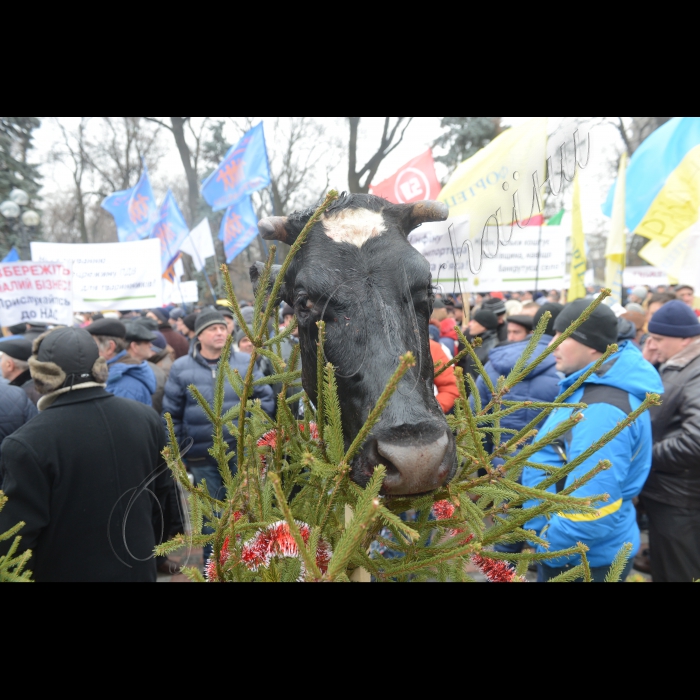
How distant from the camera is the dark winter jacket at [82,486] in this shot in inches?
125

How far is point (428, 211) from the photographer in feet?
7.98

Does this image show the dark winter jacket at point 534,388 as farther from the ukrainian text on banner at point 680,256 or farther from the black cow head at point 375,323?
the black cow head at point 375,323

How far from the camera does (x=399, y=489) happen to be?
1576 millimetres

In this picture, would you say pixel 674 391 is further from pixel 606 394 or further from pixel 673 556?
pixel 606 394

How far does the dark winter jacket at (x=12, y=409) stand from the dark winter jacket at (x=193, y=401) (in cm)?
140

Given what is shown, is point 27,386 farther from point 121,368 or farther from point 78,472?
point 78,472

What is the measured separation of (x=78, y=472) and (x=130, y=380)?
8.34 feet

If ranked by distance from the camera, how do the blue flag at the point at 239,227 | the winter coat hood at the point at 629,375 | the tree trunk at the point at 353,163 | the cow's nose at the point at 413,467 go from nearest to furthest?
1. the cow's nose at the point at 413,467
2. the winter coat hood at the point at 629,375
3. the tree trunk at the point at 353,163
4. the blue flag at the point at 239,227

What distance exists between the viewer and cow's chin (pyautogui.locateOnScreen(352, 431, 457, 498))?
61.2 inches

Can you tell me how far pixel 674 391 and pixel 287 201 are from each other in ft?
51.2

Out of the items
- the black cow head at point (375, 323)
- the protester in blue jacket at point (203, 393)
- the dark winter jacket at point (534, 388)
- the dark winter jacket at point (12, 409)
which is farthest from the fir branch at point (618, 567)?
the dark winter jacket at point (12, 409)

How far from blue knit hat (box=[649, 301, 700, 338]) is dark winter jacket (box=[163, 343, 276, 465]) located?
4.18m

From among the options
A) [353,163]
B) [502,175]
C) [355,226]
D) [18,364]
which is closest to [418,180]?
[502,175]

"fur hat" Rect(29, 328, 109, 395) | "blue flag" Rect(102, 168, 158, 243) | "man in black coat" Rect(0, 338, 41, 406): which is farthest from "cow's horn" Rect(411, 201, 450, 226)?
"blue flag" Rect(102, 168, 158, 243)
